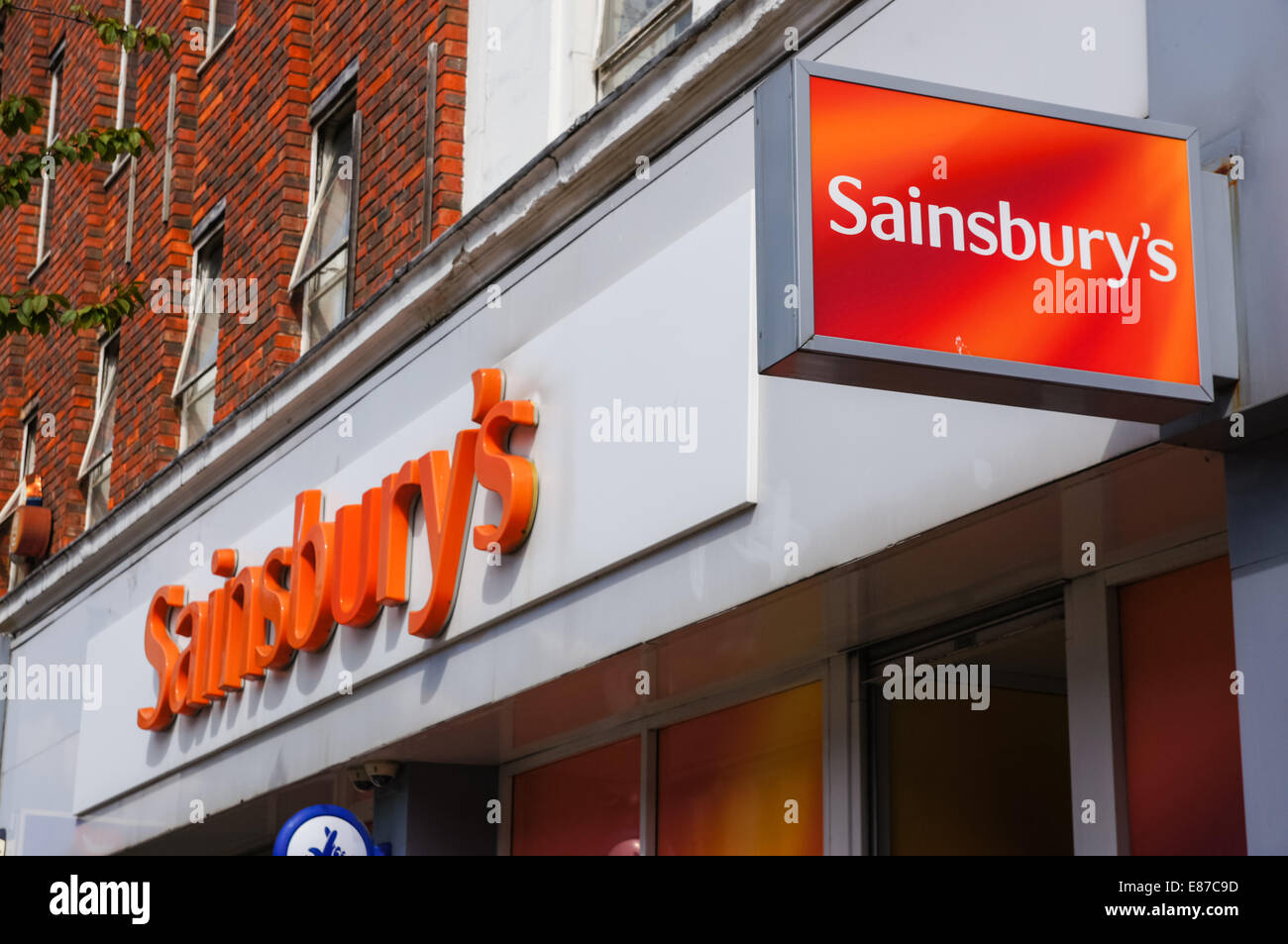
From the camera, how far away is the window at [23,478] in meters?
16.1

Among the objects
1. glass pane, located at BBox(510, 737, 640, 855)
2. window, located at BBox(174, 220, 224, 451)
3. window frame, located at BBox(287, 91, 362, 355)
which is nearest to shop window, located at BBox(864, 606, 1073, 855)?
glass pane, located at BBox(510, 737, 640, 855)

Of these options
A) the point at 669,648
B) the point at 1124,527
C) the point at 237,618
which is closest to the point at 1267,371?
the point at 1124,527

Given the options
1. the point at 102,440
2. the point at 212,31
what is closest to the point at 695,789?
the point at 212,31

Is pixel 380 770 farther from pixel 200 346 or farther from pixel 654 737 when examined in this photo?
pixel 200 346

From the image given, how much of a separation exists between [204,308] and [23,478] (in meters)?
3.91

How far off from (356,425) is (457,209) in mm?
1215

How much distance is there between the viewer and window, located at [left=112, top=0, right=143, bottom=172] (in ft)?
50.6

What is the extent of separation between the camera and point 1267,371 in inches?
195

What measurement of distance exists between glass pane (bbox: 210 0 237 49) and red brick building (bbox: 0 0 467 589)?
0.02 meters

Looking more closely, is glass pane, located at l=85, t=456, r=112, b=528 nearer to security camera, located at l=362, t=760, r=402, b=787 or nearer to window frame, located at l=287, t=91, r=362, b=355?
window frame, located at l=287, t=91, r=362, b=355

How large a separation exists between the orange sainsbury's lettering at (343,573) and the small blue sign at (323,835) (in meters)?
0.90

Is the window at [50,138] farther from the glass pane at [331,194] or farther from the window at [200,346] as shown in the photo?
the glass pane at [331,194]

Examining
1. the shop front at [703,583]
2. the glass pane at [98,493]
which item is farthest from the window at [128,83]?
the shop front at [703,583]

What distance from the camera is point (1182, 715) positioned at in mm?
6129
